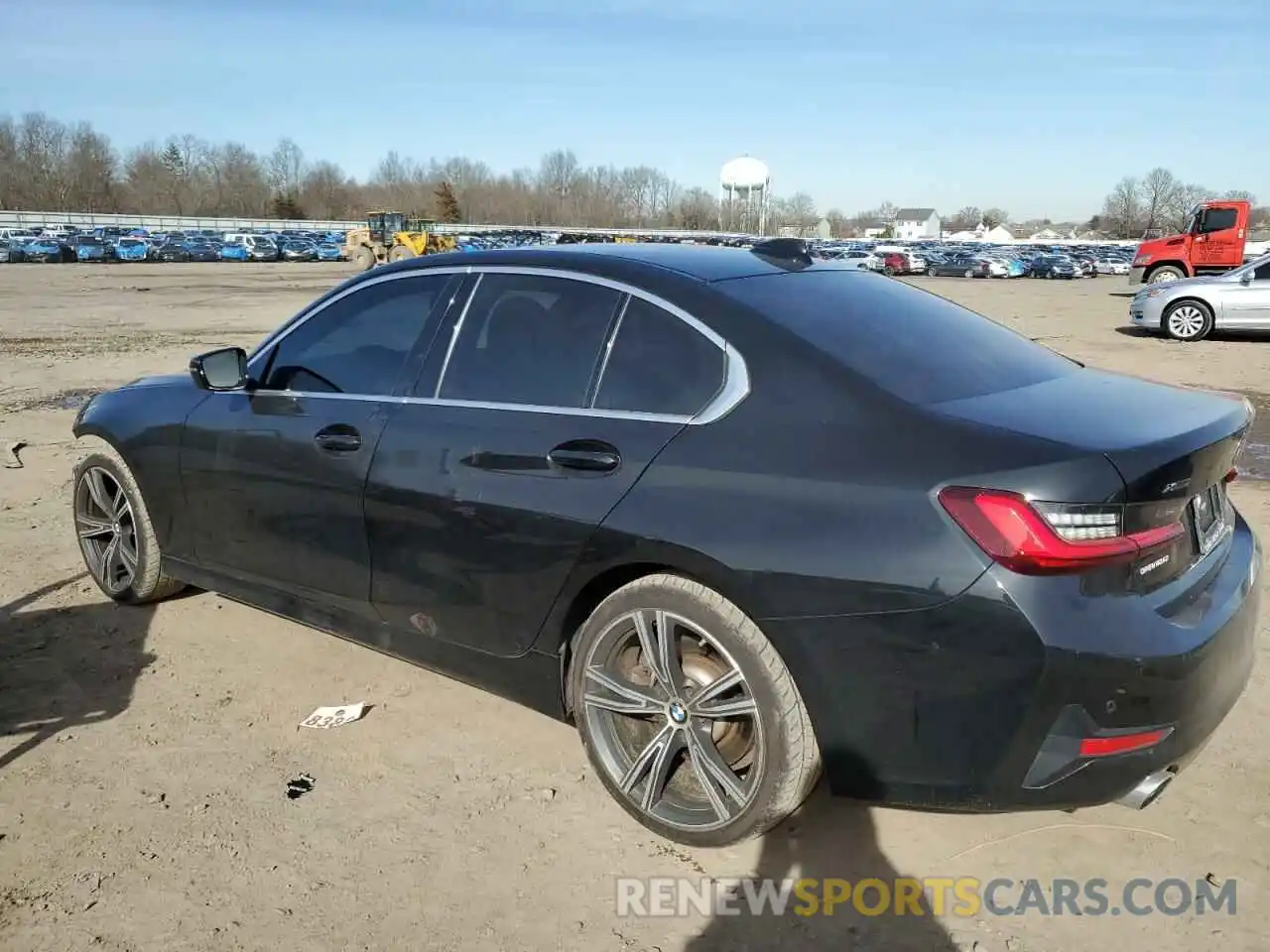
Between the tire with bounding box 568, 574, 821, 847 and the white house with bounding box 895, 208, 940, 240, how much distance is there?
16572cm

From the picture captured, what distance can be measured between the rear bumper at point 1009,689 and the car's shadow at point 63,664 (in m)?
2.73

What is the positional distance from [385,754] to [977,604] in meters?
2.09

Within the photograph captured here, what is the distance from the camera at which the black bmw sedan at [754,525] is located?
90.7 inches

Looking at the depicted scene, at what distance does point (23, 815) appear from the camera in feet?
10.0

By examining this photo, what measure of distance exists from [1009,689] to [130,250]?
59390mm

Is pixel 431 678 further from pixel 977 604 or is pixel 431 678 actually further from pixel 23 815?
pixel 977 604

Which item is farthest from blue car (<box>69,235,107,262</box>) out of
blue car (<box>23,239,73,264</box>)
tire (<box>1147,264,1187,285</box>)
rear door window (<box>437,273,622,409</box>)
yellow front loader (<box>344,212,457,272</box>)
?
rear door window (<box>437,273,622,409</box>)

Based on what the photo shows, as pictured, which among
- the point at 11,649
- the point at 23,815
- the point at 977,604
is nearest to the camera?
the point at 977,604

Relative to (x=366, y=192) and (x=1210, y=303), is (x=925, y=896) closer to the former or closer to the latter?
(x=1210, y=303)

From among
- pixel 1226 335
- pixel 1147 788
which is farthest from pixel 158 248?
pixel 1147 788

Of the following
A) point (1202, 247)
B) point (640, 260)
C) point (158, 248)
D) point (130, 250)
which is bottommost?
point (130, 250)

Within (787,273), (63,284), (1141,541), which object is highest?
(787,273)

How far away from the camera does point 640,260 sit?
10.5 ft

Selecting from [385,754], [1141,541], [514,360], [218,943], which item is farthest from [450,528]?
[1141,541]
